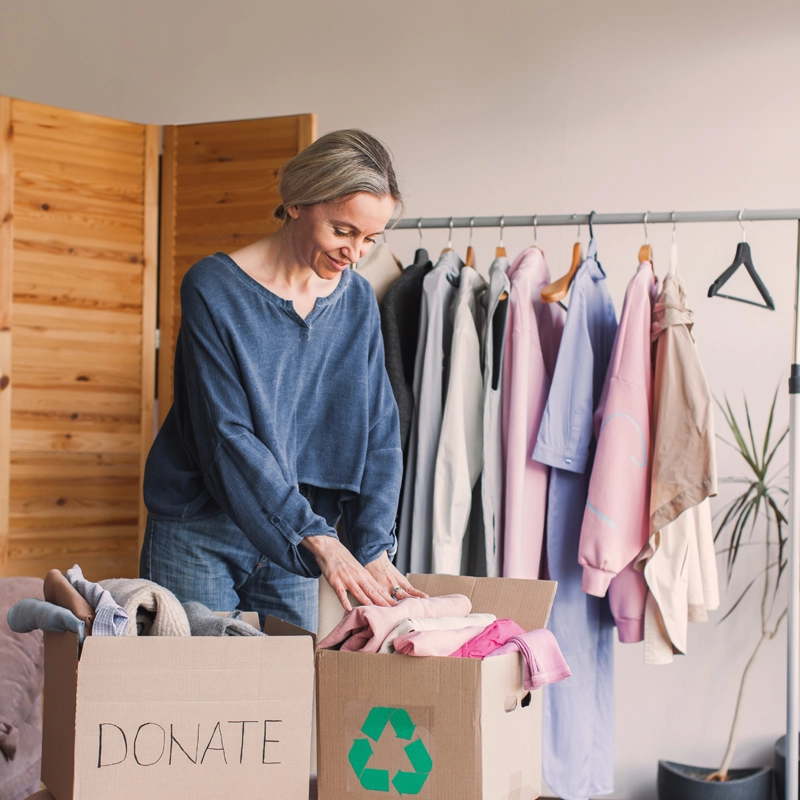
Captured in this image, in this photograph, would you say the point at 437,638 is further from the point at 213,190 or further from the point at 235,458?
the point at 213,190

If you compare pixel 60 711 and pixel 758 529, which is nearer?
pixel 60 711

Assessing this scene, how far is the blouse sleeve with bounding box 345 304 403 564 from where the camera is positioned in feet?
4.68

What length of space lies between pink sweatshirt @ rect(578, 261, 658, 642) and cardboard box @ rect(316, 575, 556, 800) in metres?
1.08

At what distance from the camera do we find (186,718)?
2.95 feet

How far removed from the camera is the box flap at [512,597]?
1.18m

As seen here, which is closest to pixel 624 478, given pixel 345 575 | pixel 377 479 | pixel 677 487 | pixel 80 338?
pixel 677 487

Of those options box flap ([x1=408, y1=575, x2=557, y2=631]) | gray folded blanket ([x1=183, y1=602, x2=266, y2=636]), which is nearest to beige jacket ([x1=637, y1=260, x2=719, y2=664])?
box flap ([x1=408, y1=575, x2=557, y2=631])

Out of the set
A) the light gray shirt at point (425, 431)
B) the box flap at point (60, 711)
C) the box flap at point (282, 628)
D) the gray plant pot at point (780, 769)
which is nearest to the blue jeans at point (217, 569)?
the box flap at point (282, 628)

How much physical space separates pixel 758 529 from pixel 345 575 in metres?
1.91

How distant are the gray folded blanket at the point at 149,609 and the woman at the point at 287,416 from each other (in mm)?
271

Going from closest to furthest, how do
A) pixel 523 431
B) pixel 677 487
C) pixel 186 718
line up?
pixel 186 718 → pixel 677 487 → pixel 523 431

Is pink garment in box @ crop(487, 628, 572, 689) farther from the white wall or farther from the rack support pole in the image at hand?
the white wall

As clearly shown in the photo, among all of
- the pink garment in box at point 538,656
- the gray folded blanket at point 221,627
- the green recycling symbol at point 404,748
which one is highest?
the gray folded blanket at point 221,627

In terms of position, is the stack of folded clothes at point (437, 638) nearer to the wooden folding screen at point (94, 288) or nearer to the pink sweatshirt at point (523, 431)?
the pink sweatshirt at point (523, 431)
